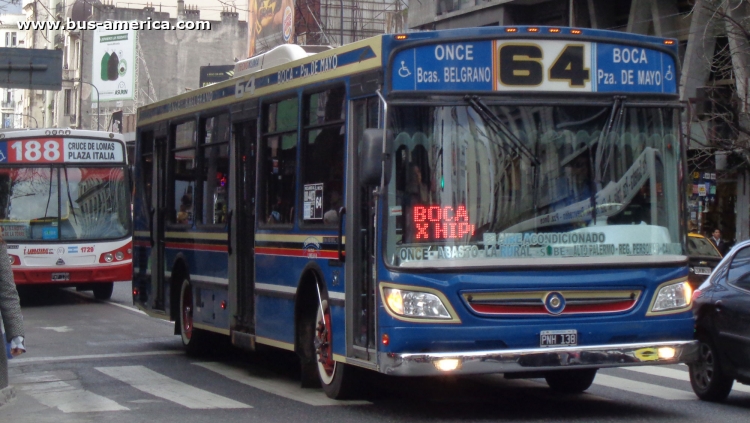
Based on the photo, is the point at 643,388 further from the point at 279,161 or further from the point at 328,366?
the point at 279,161

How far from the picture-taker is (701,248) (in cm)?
2117

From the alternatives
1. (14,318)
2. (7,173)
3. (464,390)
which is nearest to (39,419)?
(14,318)

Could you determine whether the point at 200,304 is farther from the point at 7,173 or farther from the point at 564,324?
the point at 7,173

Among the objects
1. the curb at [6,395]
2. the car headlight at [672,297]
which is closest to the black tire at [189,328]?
the curb at [6,395]

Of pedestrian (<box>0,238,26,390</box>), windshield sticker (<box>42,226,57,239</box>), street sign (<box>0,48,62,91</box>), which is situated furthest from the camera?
street sign (<box>0,48,62,91</box>)

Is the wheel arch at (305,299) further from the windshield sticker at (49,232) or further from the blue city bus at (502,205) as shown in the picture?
the windshield sticker at (49,232)

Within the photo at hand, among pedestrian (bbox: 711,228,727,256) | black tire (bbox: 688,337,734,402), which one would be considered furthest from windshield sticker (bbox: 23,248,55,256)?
pedestrian (bbox: 711,228,727,256)

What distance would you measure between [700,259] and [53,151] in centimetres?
1194

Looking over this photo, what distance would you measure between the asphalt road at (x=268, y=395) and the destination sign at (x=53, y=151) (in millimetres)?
7684

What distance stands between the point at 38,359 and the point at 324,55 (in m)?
6.01

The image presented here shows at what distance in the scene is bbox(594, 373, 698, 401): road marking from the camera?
10.8m

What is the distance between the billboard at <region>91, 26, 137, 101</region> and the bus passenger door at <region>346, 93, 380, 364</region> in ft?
219

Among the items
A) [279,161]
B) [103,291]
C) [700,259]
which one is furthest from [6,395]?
[103,291]

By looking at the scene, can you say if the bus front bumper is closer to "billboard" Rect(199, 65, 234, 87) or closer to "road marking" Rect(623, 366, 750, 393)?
"road marking" Rect(623, 366, 750, 393)
